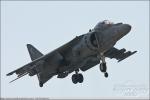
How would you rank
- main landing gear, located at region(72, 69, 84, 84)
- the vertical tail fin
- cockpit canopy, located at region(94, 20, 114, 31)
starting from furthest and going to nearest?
the vertical tail fin < main landing gear, located at region(72, 69, 84, 84) < cockpit canopy, located at region(94, 20, 114, 31)

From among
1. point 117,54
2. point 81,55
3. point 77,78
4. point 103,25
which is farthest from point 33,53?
point 103,25

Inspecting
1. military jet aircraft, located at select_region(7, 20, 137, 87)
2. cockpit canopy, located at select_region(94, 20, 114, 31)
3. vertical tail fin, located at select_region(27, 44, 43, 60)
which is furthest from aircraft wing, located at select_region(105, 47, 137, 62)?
vertical tail fin, located at select_region(27, 44, 43, 60)

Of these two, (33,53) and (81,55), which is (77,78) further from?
(33,53)

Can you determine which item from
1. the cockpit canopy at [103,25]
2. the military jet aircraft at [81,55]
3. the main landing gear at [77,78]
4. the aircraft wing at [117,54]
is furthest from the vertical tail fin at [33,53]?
the cockpit canopy at [103,25]

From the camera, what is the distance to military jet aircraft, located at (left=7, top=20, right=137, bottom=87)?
139 ft

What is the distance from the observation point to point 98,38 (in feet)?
140

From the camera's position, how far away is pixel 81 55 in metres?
44.8

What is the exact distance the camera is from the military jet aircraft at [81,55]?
139 ft

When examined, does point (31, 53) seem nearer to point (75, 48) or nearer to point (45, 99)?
point (75, 48)

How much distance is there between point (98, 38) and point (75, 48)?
3373 mm

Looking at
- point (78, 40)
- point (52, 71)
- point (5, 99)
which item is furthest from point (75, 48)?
point (5, 99)

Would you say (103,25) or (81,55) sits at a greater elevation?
(103,25)

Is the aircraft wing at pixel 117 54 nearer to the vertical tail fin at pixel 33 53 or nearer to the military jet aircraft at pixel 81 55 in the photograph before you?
the military jet aircraft at pixel 81 55

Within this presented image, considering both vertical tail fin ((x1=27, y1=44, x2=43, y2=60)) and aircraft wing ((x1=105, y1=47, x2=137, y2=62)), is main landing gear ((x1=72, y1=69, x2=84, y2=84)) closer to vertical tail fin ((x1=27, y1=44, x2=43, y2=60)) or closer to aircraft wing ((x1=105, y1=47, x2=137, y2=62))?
aircraft wing ((x1=105, y1=47, x2=137, y2=62))
